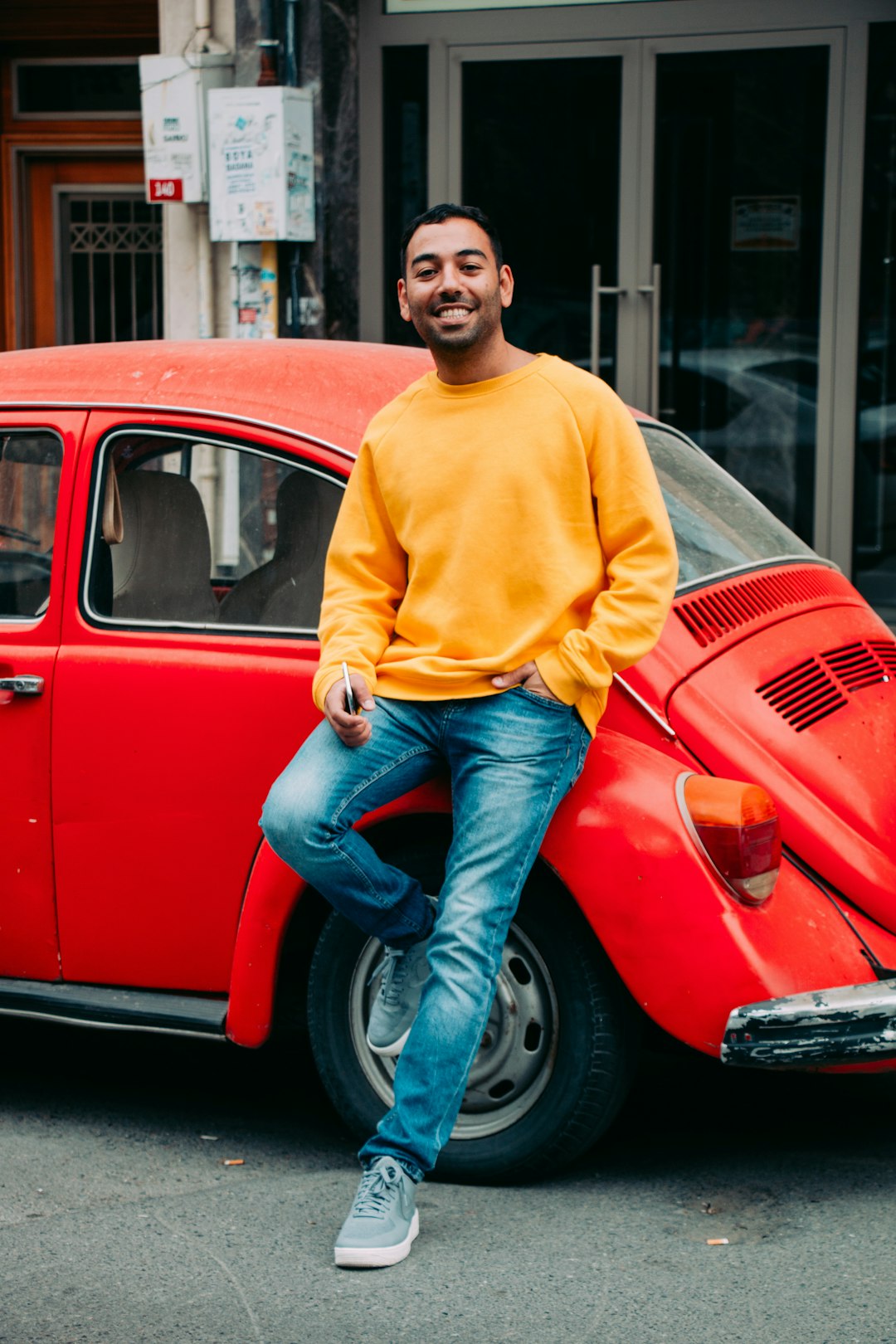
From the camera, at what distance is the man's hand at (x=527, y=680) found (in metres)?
3.42

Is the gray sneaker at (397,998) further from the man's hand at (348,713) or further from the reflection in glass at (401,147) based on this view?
the reflection in glass at (401,147)

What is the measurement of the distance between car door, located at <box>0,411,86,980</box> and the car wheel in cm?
71

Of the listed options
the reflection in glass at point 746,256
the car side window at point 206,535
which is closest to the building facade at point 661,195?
the reflection in glass at point 746,256

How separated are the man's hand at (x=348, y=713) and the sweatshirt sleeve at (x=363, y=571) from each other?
0.09 metres

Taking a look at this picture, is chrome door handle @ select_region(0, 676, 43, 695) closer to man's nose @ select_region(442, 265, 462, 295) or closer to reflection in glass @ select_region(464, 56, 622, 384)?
man's nose @ select_region(442, 265, 462, 295)

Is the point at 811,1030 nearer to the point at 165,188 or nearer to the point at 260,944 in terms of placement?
the point at 260,944

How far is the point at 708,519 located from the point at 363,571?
1.05 m

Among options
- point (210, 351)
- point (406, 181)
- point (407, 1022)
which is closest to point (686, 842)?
point (407, 1022)

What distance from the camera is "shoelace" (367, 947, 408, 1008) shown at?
3645mm

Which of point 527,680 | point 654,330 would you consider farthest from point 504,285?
point 654,330

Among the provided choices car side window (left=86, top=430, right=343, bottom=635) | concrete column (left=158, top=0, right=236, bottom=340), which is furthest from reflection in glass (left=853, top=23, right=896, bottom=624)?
car side window (left=86, top=430, right=343, bottom=635)

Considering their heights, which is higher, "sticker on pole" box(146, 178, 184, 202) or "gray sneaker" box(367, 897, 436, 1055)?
"sticker on pole" box(146, 178, 184, 202)

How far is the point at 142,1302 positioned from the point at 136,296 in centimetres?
798

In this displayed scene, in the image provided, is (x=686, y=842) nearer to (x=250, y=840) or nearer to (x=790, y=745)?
(x=790, y=745)
